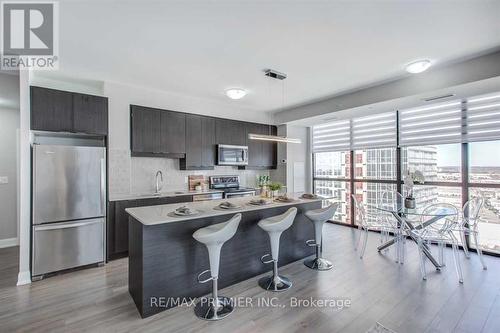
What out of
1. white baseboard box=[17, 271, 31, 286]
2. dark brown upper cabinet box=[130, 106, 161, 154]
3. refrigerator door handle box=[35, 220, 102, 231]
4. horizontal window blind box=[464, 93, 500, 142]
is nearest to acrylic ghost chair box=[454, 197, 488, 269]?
horizontal window blind box=[464, 93, 500, 142]

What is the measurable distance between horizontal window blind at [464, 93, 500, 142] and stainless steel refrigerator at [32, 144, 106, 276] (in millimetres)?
5794

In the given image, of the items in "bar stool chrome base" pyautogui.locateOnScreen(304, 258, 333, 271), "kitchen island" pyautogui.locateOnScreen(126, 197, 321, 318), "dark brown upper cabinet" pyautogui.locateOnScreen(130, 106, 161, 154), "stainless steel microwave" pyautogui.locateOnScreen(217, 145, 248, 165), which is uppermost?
"dark brown upper cabinet" pyautogui.locateOnScreen(130, 106, 161, 154)

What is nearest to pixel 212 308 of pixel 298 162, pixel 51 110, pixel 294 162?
pixel 51 110

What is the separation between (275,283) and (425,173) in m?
3.72

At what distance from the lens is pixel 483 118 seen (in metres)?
3.71

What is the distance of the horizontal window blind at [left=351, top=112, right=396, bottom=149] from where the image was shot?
4.82m

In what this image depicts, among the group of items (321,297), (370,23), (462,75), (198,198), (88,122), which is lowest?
(321,297)

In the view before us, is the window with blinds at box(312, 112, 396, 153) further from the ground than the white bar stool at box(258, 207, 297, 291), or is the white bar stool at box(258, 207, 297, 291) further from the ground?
the window with blinds at box(312, 112, 396, 153)

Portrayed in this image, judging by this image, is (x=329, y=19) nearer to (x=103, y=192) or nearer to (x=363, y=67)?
(x=363, y=67)

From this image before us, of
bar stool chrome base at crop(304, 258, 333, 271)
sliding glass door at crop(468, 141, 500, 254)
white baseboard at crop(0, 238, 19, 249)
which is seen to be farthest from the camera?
white baseboard at crop(0, 238, 19, 249)

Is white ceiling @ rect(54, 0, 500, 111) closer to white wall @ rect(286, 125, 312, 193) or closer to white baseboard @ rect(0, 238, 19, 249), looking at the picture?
white wall @ rect(286, 125, 312, 193)

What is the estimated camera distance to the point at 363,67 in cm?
330

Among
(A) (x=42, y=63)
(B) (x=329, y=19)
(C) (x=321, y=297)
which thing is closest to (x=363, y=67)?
(B) (x=329, y=19)

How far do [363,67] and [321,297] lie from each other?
3.03 metres
